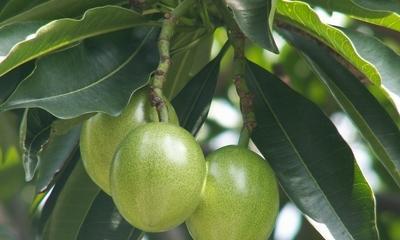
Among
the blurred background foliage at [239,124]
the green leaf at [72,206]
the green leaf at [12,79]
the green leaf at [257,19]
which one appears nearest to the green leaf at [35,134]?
the green leaf at [12,79]

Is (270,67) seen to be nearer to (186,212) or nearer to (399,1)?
(399,1)

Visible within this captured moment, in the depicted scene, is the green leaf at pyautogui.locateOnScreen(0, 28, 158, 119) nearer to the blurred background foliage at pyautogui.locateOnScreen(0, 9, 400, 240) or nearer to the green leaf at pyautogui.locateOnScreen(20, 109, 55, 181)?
the green leaf at pyautogui.locateOnScreen(20, 109, 55, 181)

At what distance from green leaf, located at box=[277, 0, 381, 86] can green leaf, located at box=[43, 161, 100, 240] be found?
582 millimetres

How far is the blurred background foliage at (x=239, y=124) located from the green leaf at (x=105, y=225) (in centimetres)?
65

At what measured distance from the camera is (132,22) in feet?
4.91

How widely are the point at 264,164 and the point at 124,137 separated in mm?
213

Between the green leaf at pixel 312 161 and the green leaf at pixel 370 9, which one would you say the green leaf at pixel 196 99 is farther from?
the green leaf at pixel 370 9

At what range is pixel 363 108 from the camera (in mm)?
1506

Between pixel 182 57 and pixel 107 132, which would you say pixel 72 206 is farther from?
pixel 107 132

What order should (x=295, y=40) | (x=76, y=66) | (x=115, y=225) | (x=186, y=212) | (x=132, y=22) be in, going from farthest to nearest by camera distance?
(x=295, y=40)
(x=115, y=225)
(x=132, y=22)
(x=76, y=66)
(x=186, y=212)

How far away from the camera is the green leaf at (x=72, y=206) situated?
5.80 ft

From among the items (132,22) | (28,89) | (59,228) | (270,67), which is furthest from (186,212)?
(270,67)

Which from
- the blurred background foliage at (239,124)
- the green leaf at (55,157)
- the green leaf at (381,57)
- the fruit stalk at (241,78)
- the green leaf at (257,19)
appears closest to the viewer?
the green leaf at (257,19)

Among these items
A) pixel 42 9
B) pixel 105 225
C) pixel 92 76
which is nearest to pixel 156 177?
pixel 92 76
